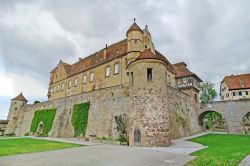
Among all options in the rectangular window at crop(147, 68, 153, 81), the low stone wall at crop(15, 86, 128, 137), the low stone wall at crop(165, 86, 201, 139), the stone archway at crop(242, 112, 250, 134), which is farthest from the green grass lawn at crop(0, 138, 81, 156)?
the stone archway at crop(242, 112, 250, 134)

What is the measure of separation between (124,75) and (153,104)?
12.4 m

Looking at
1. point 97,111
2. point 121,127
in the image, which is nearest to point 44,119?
point 97,111

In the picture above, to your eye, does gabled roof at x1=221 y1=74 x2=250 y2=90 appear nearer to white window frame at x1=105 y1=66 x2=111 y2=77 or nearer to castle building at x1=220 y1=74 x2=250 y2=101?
castle building at x1=220 y1=74 x2=250 y2=101

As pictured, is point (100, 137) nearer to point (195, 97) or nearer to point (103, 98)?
point (103, 98)

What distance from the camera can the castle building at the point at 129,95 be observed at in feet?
56.2

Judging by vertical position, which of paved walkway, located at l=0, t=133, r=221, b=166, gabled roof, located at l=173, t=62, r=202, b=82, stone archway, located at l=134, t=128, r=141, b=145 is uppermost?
gabled roof, located at l=173, t=62, r=202, b=82

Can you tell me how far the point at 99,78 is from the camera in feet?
111

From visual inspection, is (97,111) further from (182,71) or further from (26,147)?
(182,71)

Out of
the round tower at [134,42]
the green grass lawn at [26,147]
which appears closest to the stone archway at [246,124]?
the round tower at [134,42]

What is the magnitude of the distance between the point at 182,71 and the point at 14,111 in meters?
37.6

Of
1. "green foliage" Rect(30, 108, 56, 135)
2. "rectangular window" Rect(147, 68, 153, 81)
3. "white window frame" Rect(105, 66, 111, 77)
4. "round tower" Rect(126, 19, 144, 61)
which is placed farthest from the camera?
"white window frame" Rect(105, 66, 111, 77)

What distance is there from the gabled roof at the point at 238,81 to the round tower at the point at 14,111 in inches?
2047

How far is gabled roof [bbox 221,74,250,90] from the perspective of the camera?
1954 inches

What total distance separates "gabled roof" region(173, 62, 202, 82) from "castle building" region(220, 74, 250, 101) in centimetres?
1705
